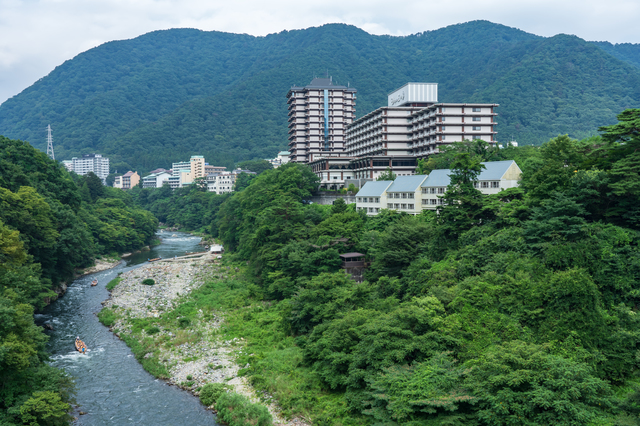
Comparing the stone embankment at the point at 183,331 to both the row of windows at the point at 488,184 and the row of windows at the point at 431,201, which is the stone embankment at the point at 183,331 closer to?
the row of windows at the point at 431,201

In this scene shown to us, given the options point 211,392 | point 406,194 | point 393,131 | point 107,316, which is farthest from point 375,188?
point 211,392

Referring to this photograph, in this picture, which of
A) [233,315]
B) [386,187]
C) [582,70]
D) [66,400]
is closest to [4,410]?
[66,400]

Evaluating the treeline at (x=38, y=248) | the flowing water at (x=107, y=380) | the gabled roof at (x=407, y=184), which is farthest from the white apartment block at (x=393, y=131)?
the flowing water at (x=107, y=380)

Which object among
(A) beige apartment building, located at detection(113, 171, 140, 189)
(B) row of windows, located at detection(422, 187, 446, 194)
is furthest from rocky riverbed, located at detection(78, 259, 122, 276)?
(A) beige apartment building, located at detection(113, 171, 140, 189)

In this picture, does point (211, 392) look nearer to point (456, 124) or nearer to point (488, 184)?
point (488, 184)

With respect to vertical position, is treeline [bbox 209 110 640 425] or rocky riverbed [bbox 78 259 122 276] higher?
treeline [bbox 209 110 640 425]

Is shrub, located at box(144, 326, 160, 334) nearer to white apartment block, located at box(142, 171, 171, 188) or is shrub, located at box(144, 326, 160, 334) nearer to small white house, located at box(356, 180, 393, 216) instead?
small white house, located at box(356, 180, 393, 216)
